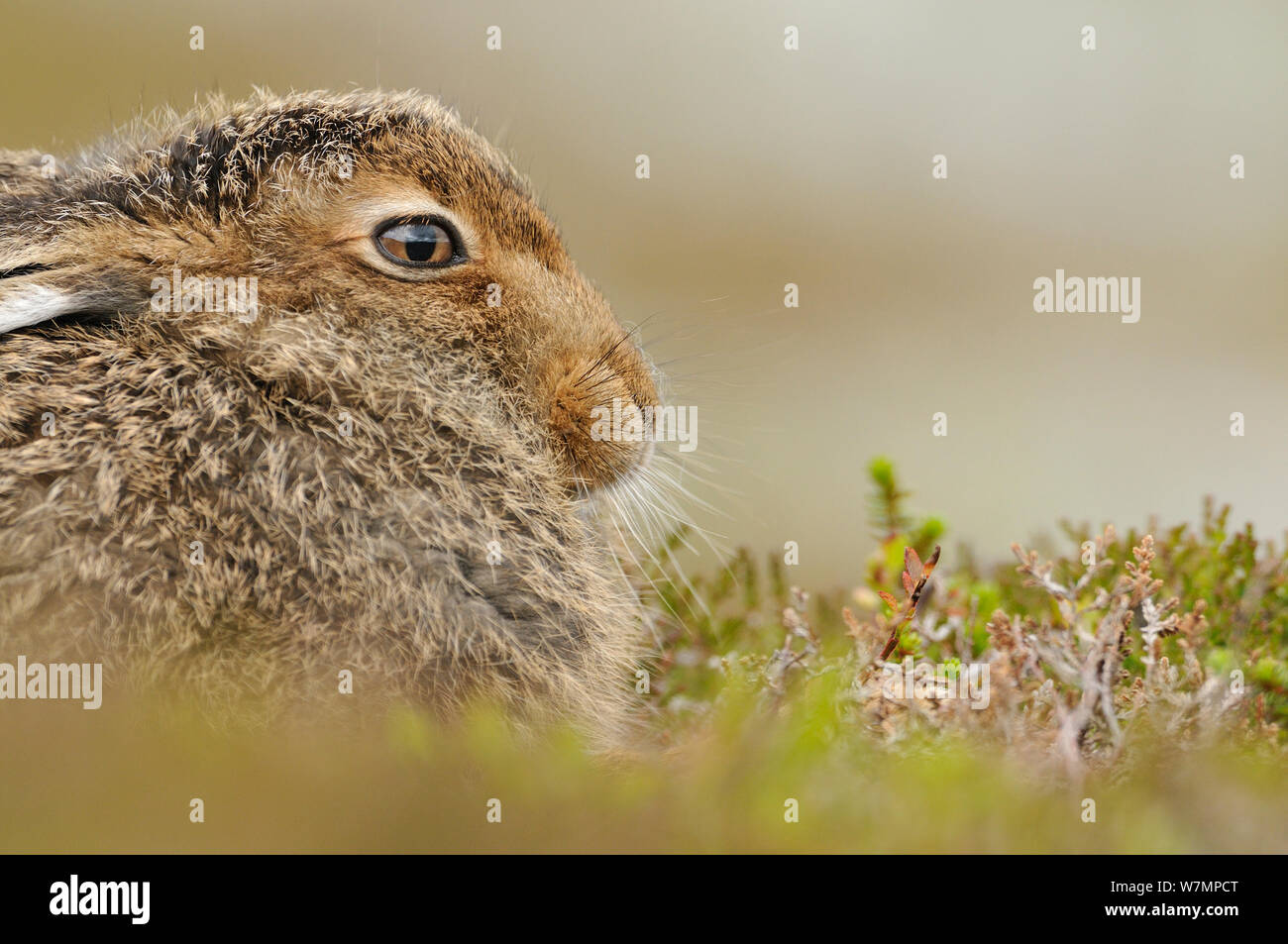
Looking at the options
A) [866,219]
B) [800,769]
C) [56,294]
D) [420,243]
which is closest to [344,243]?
[420,243]

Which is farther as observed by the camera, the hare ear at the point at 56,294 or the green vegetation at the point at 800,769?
the hare ear at the point at 56,294

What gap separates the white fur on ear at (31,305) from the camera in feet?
13.1

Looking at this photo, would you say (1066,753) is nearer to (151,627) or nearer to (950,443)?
(151,627)

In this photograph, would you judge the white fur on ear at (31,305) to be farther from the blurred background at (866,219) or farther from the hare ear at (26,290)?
the blurred background at (866,219)

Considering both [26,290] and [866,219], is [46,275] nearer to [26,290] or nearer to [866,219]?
[26,290]

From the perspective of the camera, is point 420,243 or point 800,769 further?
point 420,243

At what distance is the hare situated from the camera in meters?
3.74

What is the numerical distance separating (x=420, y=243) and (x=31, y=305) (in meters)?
1.49

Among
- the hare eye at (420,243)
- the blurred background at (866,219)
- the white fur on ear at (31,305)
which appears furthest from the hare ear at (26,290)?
the blurred background at (866,219)

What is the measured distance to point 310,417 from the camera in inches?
168

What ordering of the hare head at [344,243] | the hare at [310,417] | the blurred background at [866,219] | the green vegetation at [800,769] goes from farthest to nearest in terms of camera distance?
the blurred background at [866,219] < the hare head at [344,243] < the hare at [310,417] < the green vegetation at [800,769]

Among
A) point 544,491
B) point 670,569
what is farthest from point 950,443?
point 544,491

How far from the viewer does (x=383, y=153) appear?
4902mm

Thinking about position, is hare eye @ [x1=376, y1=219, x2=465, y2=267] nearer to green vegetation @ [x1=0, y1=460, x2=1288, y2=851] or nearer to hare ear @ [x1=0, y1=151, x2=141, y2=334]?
hare ear @ [x1=0, y1=151, x2=141, y2=334]
